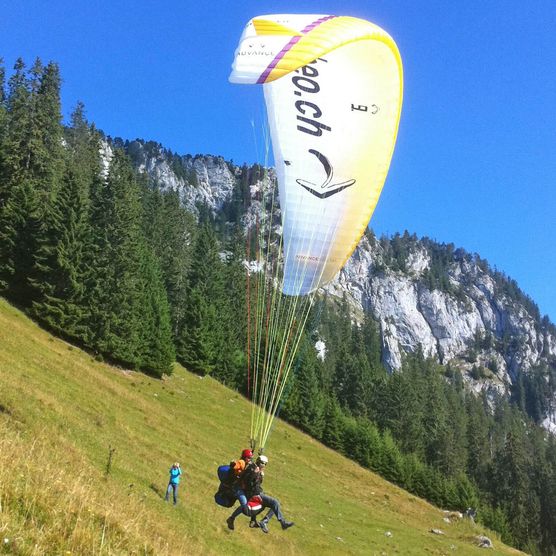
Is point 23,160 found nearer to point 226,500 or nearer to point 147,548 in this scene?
point 226,500

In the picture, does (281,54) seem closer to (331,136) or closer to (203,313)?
(331,136)

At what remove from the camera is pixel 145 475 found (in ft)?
55.7

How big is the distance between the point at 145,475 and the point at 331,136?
38.2 feet

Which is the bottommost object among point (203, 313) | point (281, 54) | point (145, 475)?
point (145, 475)

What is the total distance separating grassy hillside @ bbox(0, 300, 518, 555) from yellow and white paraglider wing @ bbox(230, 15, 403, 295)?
690 centimetres

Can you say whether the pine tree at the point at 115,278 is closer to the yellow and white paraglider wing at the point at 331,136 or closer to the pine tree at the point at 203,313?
the pine tree at the point at 203,313

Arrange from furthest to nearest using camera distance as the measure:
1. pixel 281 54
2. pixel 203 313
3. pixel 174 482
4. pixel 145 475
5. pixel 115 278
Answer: pixel 203 313 < pixel 115 278 < pixel 145 475 < pixel 174 482 < pixel 281 54

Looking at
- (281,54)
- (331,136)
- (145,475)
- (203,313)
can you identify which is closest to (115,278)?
(203,313)

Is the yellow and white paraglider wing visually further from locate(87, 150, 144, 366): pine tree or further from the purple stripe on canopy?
locate(87, 150, 144, 366): pine tree

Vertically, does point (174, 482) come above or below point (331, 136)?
below

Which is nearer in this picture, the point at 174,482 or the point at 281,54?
the point at 281,54

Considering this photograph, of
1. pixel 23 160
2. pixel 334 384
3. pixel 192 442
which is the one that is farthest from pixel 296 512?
pixel 334 384

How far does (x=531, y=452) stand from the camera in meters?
108

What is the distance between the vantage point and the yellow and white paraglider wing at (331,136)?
40.7ft
